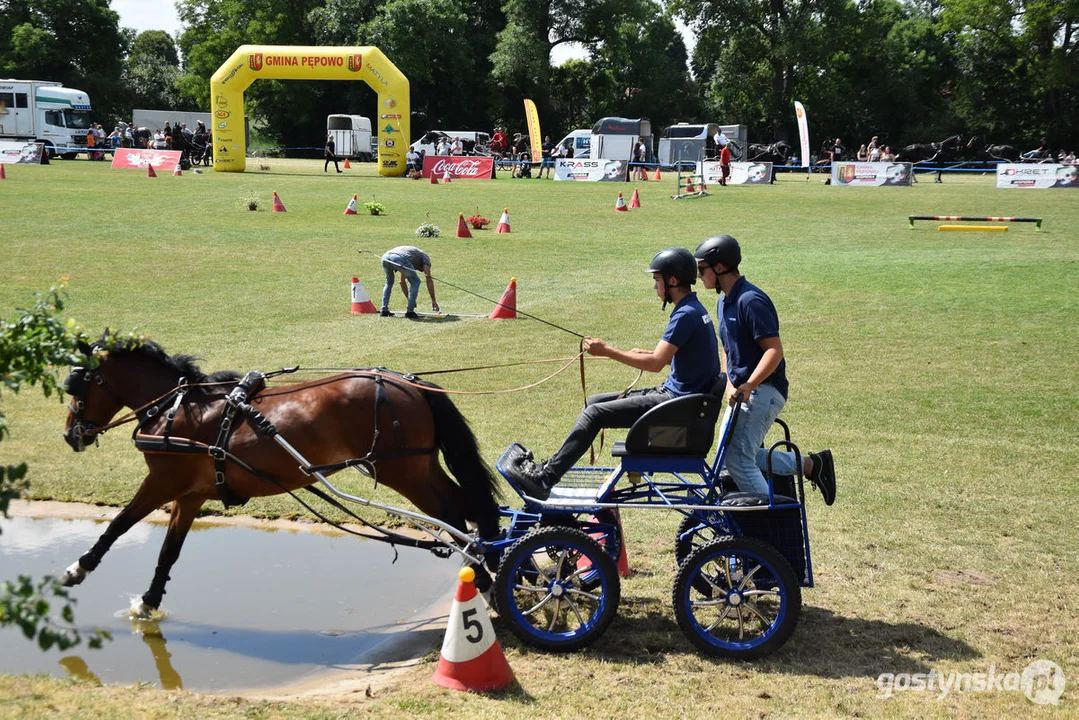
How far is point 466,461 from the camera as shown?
6.40m

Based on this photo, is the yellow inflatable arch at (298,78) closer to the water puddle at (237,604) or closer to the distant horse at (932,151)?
the distant horse at (932,151)

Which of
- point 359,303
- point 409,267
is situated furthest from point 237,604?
point 359,303

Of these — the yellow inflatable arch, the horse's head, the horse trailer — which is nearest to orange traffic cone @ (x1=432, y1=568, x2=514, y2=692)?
the horse's head

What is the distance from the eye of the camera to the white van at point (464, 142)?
52844mm

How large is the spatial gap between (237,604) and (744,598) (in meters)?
3.40

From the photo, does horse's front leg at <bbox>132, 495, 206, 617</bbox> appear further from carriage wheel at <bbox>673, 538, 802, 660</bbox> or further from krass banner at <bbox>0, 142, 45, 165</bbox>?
krass banner at <bbox>0, 142, 45, 165</bbox>

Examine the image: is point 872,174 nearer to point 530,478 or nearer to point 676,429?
point 676,429

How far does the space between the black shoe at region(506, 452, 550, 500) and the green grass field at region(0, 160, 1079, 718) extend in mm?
916

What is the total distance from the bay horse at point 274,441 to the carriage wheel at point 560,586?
64 cm

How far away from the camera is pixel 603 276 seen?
20.5 m

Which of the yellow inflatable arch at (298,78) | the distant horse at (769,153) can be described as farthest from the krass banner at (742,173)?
the yellow inflatable arch at (298,78)

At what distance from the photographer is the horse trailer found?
58.0 meters

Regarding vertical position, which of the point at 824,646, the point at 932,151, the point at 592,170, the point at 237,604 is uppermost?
the point at 932,151

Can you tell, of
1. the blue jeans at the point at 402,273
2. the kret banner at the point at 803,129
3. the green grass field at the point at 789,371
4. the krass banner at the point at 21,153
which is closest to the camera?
the green grass field at the point at 789,371
